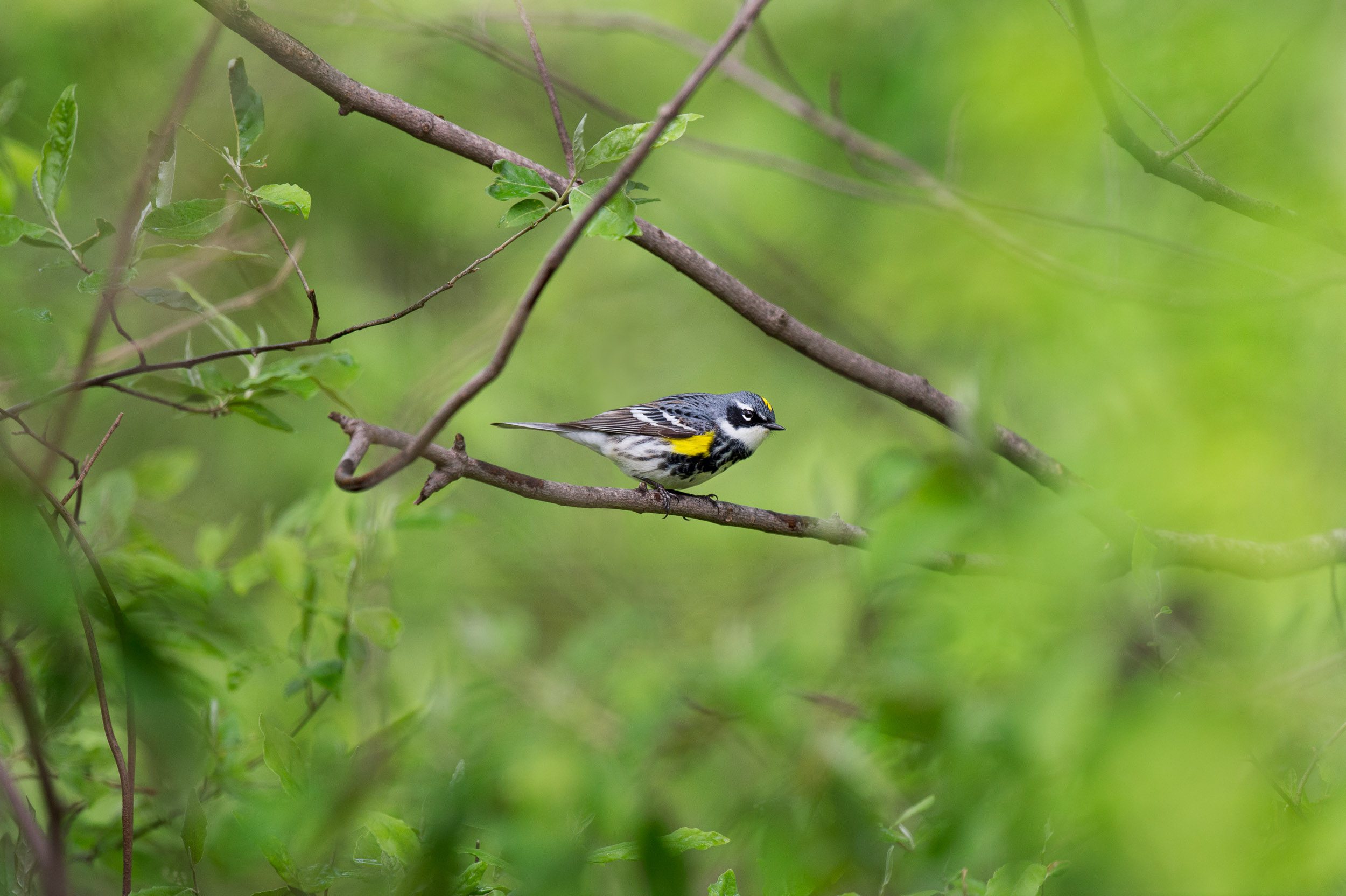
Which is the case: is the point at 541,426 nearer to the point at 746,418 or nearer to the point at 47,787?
the point at 746,418

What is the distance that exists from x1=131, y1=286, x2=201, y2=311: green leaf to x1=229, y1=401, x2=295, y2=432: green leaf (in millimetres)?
379

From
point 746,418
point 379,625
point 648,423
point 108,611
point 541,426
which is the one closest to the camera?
point 108,611

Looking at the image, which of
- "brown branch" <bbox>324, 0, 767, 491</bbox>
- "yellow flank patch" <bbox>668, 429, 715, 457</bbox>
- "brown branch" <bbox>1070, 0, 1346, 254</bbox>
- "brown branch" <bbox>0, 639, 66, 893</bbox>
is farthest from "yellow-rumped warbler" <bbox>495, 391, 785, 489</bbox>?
"brown branch" <bbox>0, 639, 66, 893</bbox>

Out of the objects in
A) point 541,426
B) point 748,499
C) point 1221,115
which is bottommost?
point 748,499

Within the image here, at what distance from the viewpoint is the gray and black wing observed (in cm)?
473

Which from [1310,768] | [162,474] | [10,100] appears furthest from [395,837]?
[10,100]

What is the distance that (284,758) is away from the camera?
6.89ft

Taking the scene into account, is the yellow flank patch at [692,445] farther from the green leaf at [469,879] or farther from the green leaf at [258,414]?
the green leaf at [469,879]

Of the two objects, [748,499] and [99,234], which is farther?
[748,499]

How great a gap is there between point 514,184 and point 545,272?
72cm

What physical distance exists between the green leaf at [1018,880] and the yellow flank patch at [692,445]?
2.92 metres

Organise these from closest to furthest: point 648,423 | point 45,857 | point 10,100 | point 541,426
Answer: point 45,857 < point 10,100 < point 541,426 < point 648,423

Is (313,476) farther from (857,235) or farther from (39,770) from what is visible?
(39,770)

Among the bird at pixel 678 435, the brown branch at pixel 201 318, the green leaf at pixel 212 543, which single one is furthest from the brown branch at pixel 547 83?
the bird at pixel 678 435
